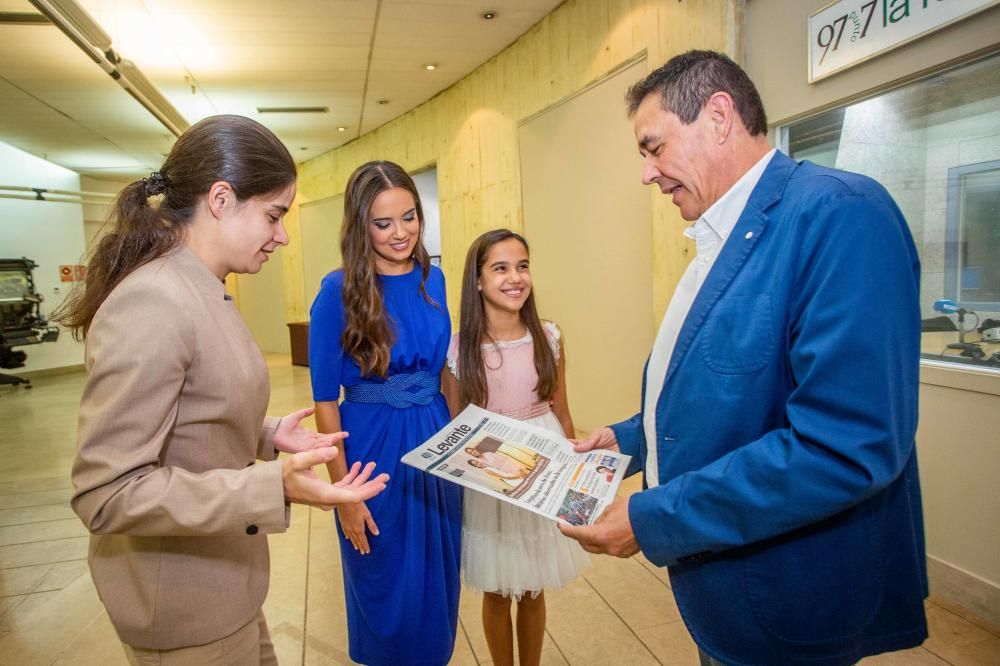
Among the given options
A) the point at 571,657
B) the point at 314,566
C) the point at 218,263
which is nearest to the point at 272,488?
the point at 218,263

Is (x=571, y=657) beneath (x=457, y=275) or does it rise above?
beneath

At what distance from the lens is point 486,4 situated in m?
5.16

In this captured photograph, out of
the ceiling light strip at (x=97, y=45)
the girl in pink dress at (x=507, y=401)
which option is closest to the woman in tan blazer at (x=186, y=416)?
the girl in pink dress at (x=507, y=401)

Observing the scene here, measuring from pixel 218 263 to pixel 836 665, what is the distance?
128cm

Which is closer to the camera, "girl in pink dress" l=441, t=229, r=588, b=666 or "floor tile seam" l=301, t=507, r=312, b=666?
"girl in pink dress" l=441, t=229, r=588, b=666

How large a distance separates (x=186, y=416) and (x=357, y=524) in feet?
2.44

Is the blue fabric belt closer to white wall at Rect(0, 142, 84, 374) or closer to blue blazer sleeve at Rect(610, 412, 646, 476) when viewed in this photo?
blue blazer sleeve at Rect(610, 412, 646, 476)

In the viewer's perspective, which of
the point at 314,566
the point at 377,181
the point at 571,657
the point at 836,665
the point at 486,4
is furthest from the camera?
the point at 486,4

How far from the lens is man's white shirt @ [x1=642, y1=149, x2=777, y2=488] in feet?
3.41

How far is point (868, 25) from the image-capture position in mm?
2562

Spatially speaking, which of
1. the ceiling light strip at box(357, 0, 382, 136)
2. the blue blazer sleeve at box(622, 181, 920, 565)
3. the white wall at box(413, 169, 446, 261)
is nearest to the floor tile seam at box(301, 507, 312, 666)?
the blue blazer sleeve at box(622, 181, 920, 565)

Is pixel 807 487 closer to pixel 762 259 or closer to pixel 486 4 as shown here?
pixel 762 259

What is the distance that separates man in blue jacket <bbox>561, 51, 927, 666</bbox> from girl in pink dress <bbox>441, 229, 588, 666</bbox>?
94 centimetres

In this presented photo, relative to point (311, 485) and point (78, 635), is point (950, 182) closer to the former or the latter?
point (311, 485)
